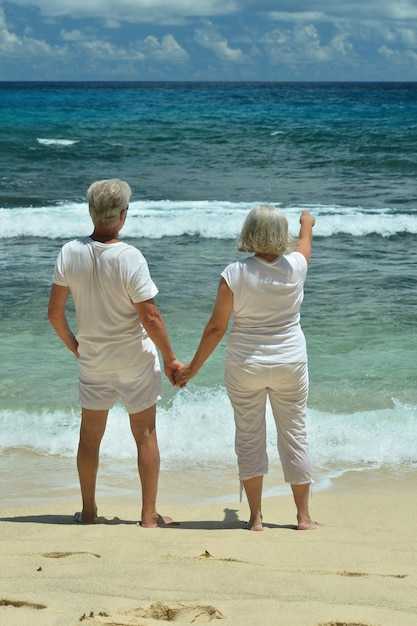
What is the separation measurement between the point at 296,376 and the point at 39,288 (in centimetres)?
666

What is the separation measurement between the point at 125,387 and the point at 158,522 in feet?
2.52

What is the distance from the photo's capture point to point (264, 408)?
4.12 metres

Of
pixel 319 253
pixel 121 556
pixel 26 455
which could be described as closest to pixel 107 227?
pixel 121 556

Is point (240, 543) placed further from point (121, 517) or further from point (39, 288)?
point (39, 288)

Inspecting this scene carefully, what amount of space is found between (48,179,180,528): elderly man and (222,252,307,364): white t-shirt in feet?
1.24

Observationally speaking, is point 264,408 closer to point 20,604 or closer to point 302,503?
point 302,503

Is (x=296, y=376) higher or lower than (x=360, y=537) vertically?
higher

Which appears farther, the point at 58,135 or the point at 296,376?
the point at 58,135

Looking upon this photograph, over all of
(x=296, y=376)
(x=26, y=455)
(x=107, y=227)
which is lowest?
(x=26, y=455)

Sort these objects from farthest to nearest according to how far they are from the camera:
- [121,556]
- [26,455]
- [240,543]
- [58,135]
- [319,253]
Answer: [58,135], [319,253], [26,455], [240,543], [121,556]

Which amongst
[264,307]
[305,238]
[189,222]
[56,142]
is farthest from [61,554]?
[56,142]

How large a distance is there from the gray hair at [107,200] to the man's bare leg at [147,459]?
0.98m

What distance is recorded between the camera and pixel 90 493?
423cm

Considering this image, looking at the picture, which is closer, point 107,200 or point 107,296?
point 107,200
